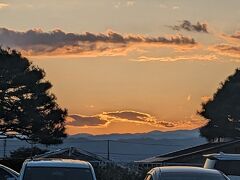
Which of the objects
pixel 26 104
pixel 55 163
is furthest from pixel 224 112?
pixel 55 163

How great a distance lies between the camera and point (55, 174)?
16078 mm

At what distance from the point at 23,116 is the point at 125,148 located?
52648 mm

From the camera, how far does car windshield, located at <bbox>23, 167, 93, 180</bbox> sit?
52.2 feet

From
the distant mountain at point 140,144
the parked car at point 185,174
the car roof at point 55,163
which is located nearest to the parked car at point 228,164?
the car roof at point 55,163

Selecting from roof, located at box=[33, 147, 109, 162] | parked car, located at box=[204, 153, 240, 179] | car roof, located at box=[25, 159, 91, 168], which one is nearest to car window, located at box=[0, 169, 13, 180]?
parked car, located at box=[204, 153, 240, 179]

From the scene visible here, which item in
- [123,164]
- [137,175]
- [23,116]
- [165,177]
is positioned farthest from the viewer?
[23,116]

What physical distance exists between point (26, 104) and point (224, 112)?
19.6 m

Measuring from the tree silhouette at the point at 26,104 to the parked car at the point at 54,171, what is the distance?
3503 centimetres

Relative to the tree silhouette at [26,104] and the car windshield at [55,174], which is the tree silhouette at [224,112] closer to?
the tree silhouette at [26,104]

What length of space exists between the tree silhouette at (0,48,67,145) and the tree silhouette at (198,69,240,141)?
15.6 meters

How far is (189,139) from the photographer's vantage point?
115000 mm

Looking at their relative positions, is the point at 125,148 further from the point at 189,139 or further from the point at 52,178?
the point at 52,178

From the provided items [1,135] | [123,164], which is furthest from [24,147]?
[123,164]

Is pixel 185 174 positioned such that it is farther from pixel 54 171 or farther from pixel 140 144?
pixel 140 144
